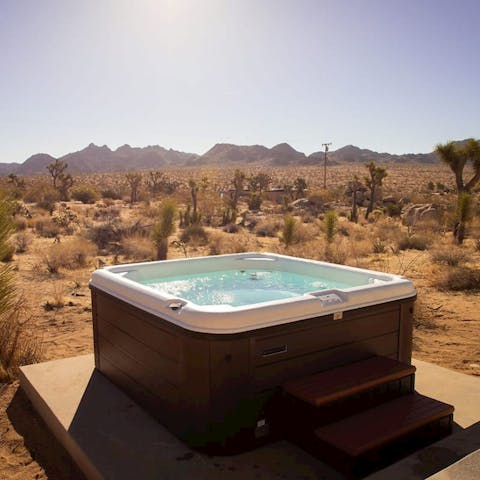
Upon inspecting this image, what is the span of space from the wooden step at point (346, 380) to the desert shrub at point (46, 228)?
1154 centimetres

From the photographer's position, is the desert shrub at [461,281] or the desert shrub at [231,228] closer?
the desert shrub at [461,281]

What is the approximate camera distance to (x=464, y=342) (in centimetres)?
509

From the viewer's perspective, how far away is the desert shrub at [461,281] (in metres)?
7.29

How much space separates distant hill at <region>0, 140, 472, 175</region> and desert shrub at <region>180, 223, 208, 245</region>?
231 ft

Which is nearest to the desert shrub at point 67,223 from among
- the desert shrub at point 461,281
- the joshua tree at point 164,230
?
the joshua tree at point 164,230

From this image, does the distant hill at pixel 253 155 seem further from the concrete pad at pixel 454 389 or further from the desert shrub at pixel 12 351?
the concrete pad at pixel 454 389

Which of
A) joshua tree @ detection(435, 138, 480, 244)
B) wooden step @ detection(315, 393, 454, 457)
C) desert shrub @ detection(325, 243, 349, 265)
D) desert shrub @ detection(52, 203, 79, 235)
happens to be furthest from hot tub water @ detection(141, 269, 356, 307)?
joshua tree @ detection(435, 138, 480, 244)

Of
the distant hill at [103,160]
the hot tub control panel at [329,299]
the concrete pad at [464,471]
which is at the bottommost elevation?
the concrete pad at [464,471]

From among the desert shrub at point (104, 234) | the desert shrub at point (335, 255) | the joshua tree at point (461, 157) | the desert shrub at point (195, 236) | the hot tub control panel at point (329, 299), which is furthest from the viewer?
the joshua tree at point (461, 157)

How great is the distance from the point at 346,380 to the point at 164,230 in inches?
317

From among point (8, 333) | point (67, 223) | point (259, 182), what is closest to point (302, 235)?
point (67, 223)

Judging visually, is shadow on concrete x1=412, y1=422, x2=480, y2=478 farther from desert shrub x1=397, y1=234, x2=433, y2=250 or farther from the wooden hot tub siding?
desert shrub x1=397, y1=234, x2=433, y2=250

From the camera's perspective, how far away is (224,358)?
2701 mm

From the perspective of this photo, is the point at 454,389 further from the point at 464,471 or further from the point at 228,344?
the point at 464,471
